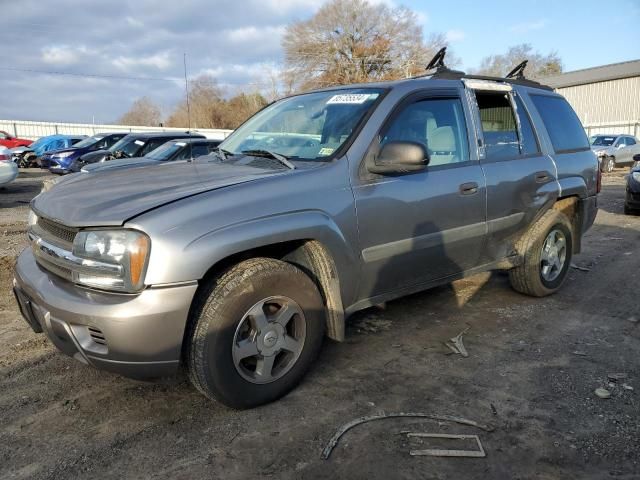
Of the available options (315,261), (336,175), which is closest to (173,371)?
(315,261)

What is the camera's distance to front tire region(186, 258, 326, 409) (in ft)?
8.58

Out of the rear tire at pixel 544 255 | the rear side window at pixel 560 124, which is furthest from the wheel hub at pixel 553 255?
the rear side window at pixel 560 124

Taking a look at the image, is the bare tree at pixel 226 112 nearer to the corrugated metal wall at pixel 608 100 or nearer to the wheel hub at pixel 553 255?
the corrugated metal wall at pixel 608 100

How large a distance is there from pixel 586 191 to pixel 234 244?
3.88m

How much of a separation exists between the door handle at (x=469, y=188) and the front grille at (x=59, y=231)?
8.38 feet

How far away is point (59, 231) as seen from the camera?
2.80m

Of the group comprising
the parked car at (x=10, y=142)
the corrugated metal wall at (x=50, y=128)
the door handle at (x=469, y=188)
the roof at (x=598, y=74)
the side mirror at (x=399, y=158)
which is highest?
the roof at (x=598, y=74)

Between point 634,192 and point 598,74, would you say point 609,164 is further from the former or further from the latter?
point 598,74

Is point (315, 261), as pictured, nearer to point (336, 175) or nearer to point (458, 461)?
point (336, 175)

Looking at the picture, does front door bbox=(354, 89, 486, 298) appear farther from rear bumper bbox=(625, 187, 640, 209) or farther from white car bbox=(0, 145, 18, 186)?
white car bbox=(0, 145, 18, 186)

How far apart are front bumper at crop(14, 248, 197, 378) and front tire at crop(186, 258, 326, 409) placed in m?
0.14

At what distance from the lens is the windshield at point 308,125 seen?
3.38 m

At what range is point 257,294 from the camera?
2729 millimetres

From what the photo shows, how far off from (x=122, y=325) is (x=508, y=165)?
3.17 m
